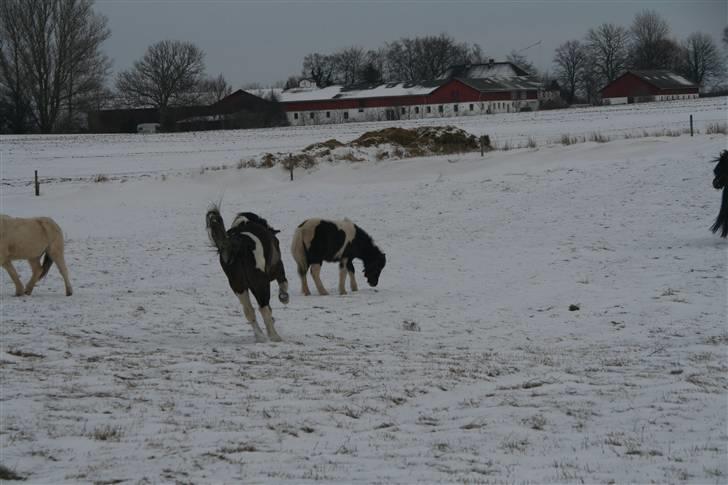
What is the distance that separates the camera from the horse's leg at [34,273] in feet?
44.7

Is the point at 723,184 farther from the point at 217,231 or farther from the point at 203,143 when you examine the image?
the point at 203,143

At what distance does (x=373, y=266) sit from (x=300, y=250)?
1617mm

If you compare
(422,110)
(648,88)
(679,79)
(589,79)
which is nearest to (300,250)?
(422,110)

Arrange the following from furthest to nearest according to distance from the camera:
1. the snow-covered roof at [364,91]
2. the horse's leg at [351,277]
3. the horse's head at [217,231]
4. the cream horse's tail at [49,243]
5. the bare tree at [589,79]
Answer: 1. the bare tree at [589,79]
2. the snow-covered roof at [364,91]
3. the horse's leg at [351,277]
4. the cream horse's tail at [49,243]
5. the horse's head at [217,231]

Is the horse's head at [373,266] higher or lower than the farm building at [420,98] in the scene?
lower

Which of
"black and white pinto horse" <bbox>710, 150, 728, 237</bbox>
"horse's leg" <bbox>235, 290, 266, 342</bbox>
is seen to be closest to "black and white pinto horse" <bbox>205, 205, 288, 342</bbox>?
"horse's leg" <bbox>235, 290, 266, 342</bbox>

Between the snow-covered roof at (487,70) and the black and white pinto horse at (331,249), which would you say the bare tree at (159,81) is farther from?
the black and white pinto horse at (331,249)

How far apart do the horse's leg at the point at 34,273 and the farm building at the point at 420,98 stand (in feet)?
264

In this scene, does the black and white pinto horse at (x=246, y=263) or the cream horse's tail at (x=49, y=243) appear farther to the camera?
the cream horse's tail at (x=49, y=243)

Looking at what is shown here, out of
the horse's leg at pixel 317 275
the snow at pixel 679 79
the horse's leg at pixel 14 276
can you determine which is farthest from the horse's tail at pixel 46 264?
the snow at pixel 679 79

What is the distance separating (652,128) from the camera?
4356 centimetres

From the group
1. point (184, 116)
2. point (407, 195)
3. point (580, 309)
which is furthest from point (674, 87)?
point (580, 309)

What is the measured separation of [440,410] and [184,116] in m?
80.6

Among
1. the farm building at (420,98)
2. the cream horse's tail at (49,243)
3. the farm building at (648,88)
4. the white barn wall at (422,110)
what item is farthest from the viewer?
the farm building at (420,98)
